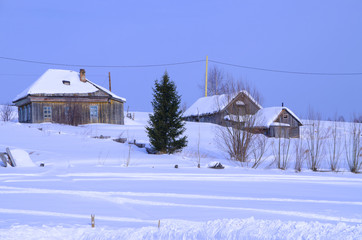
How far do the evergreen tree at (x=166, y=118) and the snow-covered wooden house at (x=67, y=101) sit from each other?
13990mm

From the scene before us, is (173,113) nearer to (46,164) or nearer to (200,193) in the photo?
(46,164)

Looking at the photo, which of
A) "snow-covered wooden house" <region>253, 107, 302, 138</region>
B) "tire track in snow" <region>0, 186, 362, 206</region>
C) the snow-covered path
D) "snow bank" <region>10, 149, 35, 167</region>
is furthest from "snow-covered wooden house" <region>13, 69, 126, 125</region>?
"tire track in snow" <region>0, 186, 362, 206</region>

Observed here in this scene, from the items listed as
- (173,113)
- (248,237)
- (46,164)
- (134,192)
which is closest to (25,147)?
(46,164)

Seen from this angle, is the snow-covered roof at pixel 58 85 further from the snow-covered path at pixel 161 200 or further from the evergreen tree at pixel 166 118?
the snow-covered path at pixel 161 200

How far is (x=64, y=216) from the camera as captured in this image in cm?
559

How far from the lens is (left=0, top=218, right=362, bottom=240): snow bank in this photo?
459 cm

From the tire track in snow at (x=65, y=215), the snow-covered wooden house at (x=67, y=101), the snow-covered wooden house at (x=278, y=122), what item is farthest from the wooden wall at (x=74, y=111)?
the tire track in snow at (x=65, y=215)

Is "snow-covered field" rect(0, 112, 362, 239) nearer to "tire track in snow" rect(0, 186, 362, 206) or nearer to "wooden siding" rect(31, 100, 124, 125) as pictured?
"tire track in snow" rect(0, 186, 362, 206)

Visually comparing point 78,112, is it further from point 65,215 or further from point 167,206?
point 65,215

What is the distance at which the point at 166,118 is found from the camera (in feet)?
62.1

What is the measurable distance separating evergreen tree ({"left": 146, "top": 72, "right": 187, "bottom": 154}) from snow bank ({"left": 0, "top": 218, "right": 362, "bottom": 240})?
13740 mm

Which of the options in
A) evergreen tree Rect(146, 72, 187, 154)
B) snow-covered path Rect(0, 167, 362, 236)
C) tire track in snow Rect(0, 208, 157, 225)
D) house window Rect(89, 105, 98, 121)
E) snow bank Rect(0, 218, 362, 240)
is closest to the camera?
snow bank Rect(0, 218, 362, 240)

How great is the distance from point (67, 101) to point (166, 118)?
601 inches

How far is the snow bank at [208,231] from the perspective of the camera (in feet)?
15.1
